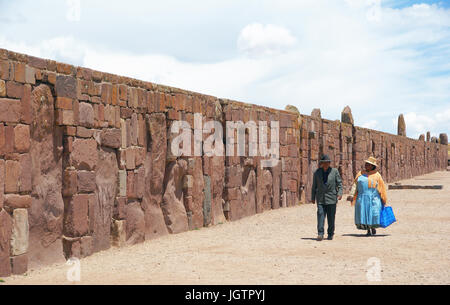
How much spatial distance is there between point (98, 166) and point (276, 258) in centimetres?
319

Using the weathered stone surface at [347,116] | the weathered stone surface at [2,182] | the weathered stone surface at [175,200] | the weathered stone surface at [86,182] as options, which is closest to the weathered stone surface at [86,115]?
the weathered stone surface at [86,182]

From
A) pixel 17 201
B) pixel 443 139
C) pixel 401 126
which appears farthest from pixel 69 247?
pixel 443 139

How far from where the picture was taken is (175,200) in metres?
11.8

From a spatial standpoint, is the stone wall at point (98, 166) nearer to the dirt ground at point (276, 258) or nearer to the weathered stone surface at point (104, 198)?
the weathered stone surface at point (104, 198)


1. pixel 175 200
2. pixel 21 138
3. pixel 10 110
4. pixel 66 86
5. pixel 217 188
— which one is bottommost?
pixel 175 200

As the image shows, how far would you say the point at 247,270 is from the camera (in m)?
7.41

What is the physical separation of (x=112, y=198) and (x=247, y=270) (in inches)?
128

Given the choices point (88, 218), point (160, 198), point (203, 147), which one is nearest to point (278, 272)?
point (88, 218)

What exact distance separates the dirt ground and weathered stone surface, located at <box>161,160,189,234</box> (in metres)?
0.26

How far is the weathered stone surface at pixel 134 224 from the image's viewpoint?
33.4 ft

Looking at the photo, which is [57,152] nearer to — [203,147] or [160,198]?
[160,198]

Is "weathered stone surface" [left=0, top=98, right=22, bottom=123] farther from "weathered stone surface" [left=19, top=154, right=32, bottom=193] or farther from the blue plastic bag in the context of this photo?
the blue plastic bag

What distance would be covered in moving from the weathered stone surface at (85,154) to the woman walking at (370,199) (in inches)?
191

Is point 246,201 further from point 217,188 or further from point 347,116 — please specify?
point 347,116
